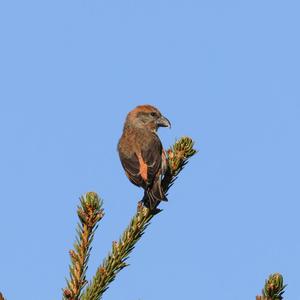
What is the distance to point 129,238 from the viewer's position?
3.82 m

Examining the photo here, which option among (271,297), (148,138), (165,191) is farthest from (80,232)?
(148,138)

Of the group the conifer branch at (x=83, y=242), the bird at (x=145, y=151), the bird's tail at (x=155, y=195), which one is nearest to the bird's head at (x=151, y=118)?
the bird at (x=145, y=151)

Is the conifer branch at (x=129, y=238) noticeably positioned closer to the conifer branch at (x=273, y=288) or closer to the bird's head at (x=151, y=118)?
the conifer branch at (x=273, y=288)

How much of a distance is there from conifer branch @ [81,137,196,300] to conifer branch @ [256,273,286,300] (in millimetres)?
877

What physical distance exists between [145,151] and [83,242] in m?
4.49

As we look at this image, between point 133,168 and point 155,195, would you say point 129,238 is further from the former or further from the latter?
point 133,168

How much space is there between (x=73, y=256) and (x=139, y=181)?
428 centimetres

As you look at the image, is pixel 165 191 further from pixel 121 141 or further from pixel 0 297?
pixel 0 297

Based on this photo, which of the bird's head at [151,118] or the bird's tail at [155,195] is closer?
the bird's tail at [155,195]

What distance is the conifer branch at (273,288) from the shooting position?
279 cm

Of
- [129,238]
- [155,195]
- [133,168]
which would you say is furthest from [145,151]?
[129,238]

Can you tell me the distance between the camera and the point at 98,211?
340cm

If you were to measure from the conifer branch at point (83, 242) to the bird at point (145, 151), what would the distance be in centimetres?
226

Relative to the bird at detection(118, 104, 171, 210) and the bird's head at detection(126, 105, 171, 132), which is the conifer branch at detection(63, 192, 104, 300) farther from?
the bird's head at detection(126, 105, 171, 132)
